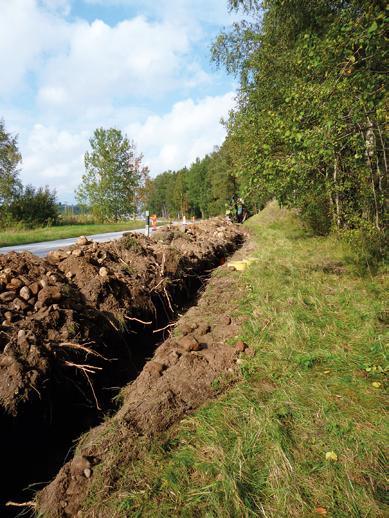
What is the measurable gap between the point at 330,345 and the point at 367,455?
169 centimetres

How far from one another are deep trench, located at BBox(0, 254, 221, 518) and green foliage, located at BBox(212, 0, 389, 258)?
3.74 metres

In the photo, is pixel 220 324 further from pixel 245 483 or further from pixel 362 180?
pixel 362 180

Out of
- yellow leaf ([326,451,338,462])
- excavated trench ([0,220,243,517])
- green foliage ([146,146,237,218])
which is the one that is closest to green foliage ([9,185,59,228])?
excavated trench ([0,220,243,517])

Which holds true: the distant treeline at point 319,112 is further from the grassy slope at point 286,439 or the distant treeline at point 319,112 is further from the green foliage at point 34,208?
the green foliage at point 34,208

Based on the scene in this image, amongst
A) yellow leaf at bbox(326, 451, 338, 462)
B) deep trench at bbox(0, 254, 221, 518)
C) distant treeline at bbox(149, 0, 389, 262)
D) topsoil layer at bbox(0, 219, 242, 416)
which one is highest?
distant treeline at bbox(149, 0, 389, 262)

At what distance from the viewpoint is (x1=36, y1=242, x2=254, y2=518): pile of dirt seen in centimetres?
240

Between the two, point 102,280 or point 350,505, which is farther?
point 102,280

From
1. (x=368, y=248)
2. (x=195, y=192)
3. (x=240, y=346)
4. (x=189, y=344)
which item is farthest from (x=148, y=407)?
(x=195, y=192)

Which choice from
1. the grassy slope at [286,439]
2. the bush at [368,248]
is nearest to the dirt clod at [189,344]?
the grassy slope at [286,439]

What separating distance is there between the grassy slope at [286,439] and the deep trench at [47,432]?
36.6 inches

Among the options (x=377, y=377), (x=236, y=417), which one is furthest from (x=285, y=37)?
(x=236, y=417)

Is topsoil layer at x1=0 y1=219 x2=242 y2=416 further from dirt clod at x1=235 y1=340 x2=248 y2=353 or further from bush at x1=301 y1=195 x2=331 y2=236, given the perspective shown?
bush at x1=301 y1=195 x2=331 y2=236

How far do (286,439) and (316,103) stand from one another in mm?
4274

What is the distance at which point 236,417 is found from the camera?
2.96 m
